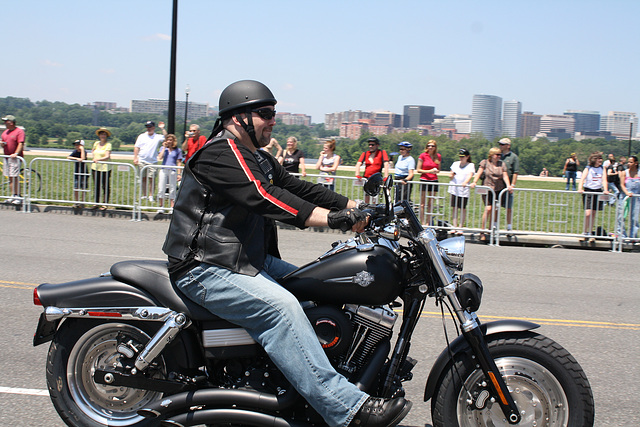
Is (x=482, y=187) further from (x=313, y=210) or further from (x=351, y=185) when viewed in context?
(x=313, y=210)

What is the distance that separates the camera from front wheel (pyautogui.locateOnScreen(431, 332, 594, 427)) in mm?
3213

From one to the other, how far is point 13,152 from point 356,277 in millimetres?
13563

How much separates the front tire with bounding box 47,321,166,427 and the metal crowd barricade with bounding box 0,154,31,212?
1160cm

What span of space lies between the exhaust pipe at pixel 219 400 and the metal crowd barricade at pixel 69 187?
10.9 m

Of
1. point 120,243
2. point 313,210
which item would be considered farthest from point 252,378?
point 120,243

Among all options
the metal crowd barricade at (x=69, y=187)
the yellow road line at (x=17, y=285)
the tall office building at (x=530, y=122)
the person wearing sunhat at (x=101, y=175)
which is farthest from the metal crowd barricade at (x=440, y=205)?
the tall office building at (x=530, y=122)

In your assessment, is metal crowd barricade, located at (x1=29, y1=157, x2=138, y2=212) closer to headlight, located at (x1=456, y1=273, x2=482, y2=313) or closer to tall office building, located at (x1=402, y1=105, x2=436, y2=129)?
headlight, located at (x1=456, y1=273, x2=482, y2=313)

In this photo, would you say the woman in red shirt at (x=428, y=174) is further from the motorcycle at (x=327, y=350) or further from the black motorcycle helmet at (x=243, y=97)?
the black motorcycle helmet at (x=243, y=97)

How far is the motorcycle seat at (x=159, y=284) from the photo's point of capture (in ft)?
11.3

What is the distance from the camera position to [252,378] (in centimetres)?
341

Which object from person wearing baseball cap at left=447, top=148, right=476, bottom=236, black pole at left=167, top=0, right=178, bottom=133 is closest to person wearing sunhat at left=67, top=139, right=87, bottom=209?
black pole at left=167, top=0, right=178, bottom=133

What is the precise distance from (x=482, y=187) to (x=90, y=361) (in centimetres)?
1005

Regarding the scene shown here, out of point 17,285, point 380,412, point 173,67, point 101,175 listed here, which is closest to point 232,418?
point 380,412

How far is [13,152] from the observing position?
14773 mm
